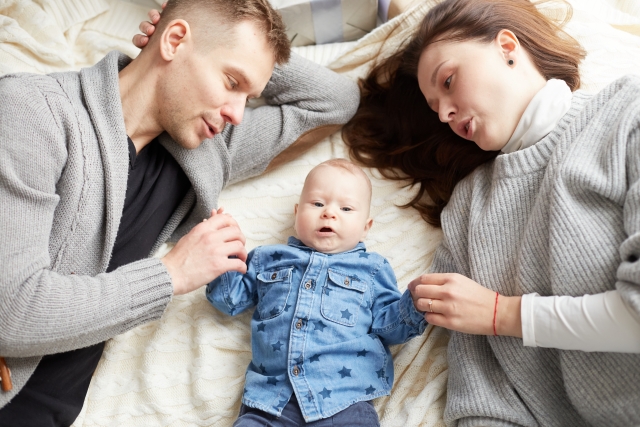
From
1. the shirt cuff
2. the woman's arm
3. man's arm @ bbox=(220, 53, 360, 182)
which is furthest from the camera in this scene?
man's arm @ bbox=(220, 53, 360, 182)

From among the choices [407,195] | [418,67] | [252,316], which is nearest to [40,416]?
[252,316]

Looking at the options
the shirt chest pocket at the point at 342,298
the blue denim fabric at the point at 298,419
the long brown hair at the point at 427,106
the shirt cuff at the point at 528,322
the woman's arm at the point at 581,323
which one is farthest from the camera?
the long brown hair at the point at 427,106

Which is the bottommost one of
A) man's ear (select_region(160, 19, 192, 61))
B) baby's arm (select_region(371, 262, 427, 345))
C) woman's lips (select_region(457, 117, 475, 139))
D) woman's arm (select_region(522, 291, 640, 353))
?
baby's arm (select_region(371, 262, 427, 345))

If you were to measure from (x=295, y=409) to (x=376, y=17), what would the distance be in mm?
1515

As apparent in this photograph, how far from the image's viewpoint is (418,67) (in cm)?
181

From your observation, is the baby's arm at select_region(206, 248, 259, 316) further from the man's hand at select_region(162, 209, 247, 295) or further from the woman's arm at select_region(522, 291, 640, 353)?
the woman's arm at select_region(522, 291, 640, 353)

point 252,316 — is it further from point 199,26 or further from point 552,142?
point 552,142

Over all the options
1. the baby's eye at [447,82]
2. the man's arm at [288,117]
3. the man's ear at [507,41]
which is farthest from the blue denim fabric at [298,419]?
the man's ear at [507,41]

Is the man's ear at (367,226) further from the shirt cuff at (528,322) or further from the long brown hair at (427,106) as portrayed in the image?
the shirt cuff at (528,322)

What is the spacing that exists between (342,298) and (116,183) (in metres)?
0.70

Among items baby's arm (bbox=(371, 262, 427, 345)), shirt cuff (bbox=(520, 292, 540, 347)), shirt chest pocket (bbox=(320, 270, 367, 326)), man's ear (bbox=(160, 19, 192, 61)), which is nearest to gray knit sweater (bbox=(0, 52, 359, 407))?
man's ear (bbox=(160, 19, 192, 61))

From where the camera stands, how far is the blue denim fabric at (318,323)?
5.06ft

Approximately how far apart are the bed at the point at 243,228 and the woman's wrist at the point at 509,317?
301 mm

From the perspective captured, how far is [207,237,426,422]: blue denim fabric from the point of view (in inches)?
60.7
